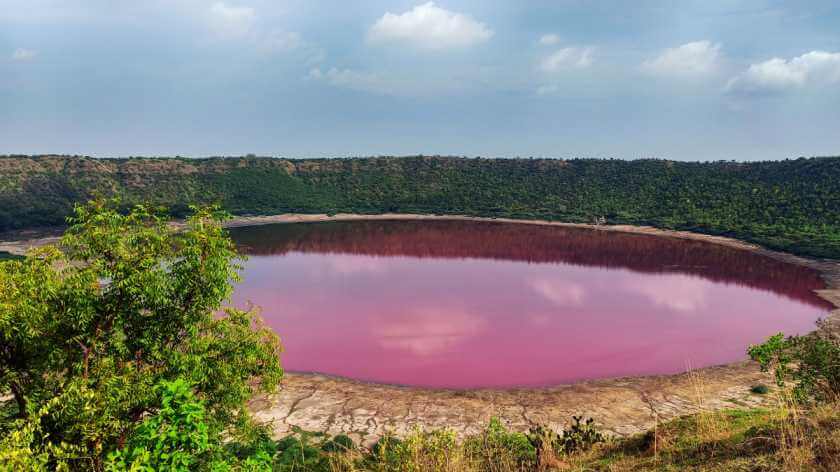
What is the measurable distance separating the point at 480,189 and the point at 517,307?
237 ft

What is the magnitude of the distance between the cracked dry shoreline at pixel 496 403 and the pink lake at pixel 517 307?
1.38m

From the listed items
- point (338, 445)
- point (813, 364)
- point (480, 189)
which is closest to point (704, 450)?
point (813, 364)

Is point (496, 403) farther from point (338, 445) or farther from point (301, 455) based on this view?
point (301, 455)

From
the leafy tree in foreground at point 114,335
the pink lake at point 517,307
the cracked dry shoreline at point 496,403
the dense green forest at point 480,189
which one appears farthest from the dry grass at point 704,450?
the dense green forest at point 480,189

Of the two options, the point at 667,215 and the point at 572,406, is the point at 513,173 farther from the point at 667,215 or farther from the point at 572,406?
the point at 572,406

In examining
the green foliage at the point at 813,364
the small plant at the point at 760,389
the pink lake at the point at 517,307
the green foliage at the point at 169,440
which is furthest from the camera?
the pink lake at the point at 517,307

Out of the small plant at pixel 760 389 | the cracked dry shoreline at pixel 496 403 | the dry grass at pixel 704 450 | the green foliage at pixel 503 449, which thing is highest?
the dry grass at pixel 704 450

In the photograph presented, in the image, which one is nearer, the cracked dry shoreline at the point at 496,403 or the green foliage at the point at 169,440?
the green foliage at the point at 169,440

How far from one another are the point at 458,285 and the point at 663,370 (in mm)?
19266

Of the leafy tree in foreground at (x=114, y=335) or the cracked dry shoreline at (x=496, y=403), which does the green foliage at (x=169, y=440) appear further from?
the cracked dry shoreline at (x=496, y=403)

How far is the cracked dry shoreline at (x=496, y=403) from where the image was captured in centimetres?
1580

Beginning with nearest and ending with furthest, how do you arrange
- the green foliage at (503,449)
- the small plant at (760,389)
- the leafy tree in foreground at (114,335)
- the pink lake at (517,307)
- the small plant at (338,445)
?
the leafy tree in foreground at (114,335), the green foliage at (503,449), the small plant at (338,445), the small plant at (760,389), the pink lake at (517,307)

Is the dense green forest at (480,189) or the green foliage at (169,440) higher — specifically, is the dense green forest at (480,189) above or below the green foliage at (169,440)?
above

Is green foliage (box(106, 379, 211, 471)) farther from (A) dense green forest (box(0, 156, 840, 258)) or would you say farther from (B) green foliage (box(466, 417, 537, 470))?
(A) dense green forest (box(0, 156, 840, 258))
